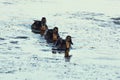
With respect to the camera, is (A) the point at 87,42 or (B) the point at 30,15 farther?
(B) the point at 30,15

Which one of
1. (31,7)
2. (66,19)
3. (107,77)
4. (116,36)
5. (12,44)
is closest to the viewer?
(107,77)

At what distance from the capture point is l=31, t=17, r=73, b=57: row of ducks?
94.9 feet

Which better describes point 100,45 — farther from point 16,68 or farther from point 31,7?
point 31,7

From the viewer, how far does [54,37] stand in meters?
31.9

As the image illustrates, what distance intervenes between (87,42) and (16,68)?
921cm

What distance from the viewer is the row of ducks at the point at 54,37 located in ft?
94.9

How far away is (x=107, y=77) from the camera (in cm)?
2405

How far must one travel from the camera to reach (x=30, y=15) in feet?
148

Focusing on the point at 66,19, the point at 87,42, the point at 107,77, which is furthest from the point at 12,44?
the point at 66,19

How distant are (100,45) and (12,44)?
558cm

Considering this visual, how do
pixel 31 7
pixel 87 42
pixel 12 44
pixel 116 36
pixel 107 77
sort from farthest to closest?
pixel 31 7
pixel 116 36
pixel 87 42
pixel 12 44
pixel 107 77

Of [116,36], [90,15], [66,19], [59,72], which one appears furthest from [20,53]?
[90,15]

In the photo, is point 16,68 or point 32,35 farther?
point 32,35

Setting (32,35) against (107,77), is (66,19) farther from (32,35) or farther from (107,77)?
(107,77)
